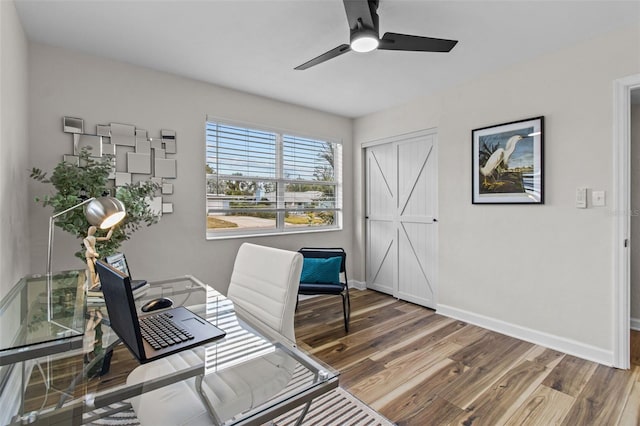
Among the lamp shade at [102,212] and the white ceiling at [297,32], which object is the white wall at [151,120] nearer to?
the white ceiling at [297,32]

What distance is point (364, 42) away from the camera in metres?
1.83

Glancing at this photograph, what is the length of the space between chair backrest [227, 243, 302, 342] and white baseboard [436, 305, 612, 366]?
2.37 m

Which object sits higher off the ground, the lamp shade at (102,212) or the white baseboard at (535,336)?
the lamp shade at (102,212)

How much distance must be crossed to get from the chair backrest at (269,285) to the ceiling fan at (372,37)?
4.25ft

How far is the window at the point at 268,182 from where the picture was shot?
3338 mm

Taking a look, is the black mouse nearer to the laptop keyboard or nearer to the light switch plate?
the laptop keyboard

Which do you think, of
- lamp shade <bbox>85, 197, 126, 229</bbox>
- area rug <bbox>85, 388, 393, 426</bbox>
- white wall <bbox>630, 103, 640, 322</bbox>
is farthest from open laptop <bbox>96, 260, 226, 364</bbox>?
white wall <bbox>630, 103, 640, 322</bbox>

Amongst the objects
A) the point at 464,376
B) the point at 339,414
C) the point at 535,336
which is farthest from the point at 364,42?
the point at 535,336

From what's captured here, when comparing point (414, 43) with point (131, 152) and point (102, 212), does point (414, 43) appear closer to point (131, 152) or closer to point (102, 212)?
point (102, 212)

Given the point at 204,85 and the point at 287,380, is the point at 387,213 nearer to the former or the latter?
the point at 204,85

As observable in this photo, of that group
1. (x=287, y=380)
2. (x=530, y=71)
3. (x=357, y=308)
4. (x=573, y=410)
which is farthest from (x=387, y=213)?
(x=287, y=380)

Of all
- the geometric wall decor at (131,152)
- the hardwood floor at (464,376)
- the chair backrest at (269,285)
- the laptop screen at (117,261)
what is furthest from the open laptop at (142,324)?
the geometric wall decor at (131,152)

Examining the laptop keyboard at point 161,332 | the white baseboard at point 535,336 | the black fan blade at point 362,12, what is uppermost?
the black fan blade at point 362,12

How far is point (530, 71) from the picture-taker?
2705mm
